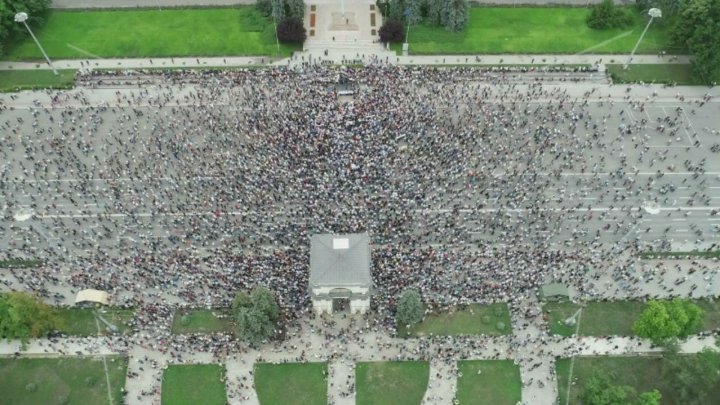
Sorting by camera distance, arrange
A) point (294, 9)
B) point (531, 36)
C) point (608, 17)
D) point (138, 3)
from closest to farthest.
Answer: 1. point (294, 9)
2. point (608, 17)
3. point (531, 36)
4. point (138, 3)

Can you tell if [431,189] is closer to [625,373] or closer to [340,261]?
[340,261]

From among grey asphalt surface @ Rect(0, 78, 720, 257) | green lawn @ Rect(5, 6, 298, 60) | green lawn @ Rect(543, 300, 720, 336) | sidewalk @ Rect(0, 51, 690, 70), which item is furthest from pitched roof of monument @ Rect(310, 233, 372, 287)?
green lawn @ Rect(5, 6, 298, 60)

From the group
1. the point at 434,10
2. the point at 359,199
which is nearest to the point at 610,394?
the point at 359,199

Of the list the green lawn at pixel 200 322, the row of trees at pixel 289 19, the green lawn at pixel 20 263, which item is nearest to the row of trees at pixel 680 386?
the green lawn at pixel 200 322

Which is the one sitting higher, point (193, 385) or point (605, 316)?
point (605, 316)

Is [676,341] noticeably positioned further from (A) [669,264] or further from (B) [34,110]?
(B) [34,110]

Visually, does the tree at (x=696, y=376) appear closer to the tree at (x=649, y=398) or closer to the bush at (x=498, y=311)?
the tree at (x=649, y=398)

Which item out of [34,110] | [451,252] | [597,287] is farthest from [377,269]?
[34,110]

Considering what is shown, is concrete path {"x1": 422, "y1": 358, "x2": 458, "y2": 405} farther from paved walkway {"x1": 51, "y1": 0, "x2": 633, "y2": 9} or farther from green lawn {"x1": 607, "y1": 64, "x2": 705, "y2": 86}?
paved walkway {"x1": 51, "y1": 0, "x2": 633, "y2": 9}
